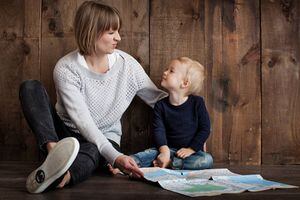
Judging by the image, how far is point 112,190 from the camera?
134cm

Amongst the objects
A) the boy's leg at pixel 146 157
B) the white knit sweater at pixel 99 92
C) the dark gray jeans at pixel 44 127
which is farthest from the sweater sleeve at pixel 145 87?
the dark gray jeans at pixel 44 127

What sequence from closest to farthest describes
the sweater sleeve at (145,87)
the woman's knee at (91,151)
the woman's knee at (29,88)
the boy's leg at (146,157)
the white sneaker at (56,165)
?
1. the white sneaker at (56,165)
2. the woman's knee at (91,151)
3. the woman's knee at (29,88)
4. the boy's leg at (146,157)
5. the sweater sleeve at (145,87)

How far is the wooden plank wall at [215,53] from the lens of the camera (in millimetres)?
1949

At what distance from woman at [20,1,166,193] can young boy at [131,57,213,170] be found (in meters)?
0.09

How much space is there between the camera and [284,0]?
1940 mm

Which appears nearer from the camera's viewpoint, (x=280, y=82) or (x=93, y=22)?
(x=93, y=22)

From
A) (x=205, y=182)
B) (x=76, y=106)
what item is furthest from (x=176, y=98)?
(x=205, y=182)

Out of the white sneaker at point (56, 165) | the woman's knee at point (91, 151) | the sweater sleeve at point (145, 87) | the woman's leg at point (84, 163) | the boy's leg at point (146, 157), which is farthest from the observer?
the sweater sleeve at point (145, 87)

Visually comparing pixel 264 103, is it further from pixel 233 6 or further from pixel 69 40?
pixel 69 40

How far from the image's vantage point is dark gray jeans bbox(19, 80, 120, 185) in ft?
4.75

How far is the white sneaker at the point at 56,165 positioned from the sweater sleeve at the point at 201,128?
65 cm

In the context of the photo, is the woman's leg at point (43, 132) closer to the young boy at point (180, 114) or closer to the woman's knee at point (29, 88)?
the woman's knee at point (29, 88)

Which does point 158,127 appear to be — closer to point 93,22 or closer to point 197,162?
point 197,162

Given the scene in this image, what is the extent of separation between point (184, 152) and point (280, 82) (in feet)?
1.72
